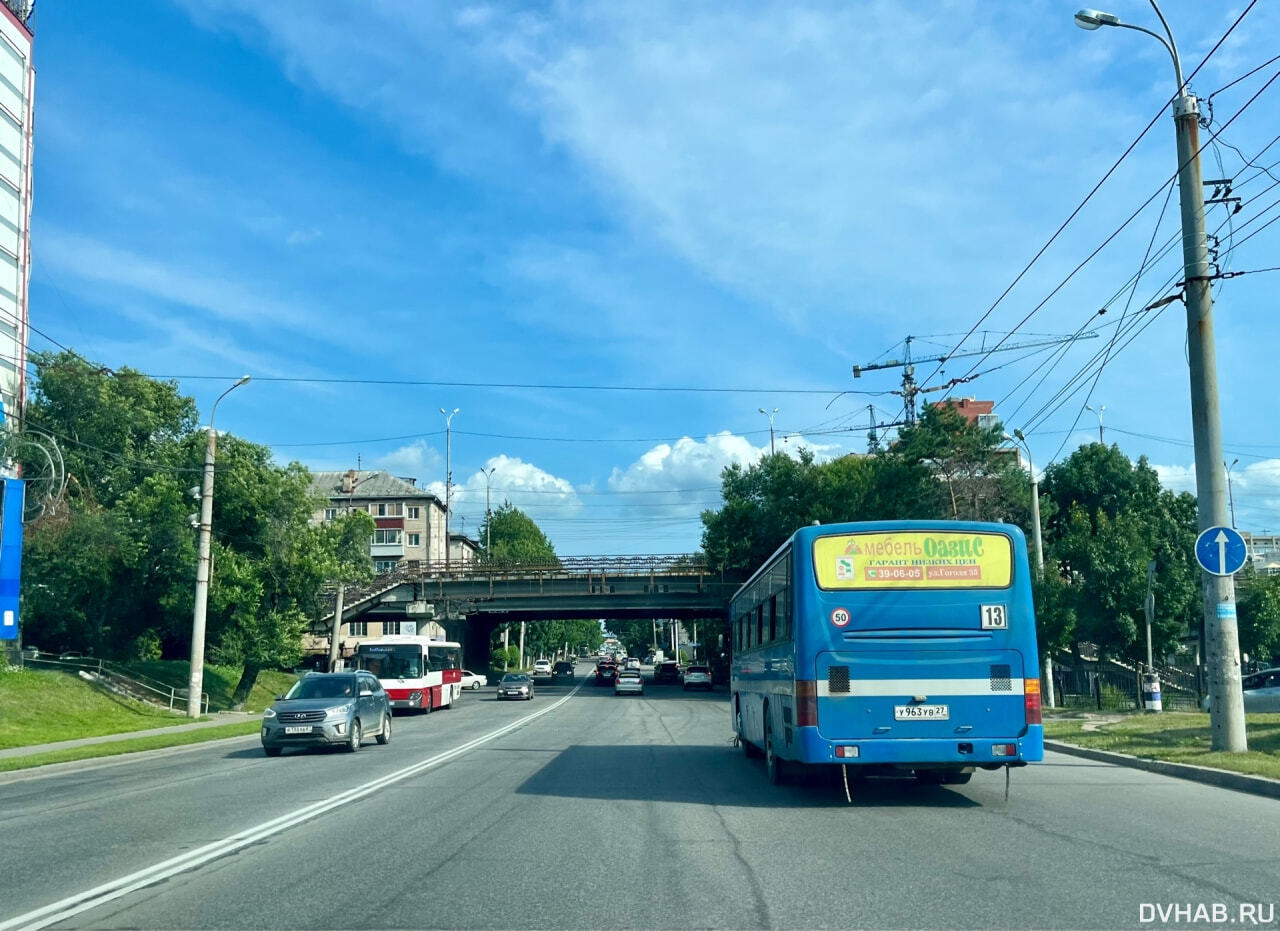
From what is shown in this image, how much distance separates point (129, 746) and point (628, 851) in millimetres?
17895

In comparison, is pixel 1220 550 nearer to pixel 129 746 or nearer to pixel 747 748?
pixel 747 748

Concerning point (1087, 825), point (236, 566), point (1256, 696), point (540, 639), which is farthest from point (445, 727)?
point (540, 639)

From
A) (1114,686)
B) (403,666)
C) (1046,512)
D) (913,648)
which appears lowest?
(1114,686)

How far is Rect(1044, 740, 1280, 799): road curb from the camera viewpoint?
12.8m

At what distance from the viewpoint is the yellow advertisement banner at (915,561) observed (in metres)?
12.3

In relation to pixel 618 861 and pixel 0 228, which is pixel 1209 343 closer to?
pixel 618 861

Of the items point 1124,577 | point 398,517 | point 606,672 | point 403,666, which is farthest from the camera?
point 398,517

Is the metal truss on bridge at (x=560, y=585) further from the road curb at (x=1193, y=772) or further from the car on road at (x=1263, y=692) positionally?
the road curb at (x=1193, y=772)

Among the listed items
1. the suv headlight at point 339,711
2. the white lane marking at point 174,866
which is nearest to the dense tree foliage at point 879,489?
the suv headlight at point 339,711

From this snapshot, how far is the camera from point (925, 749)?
1195cm

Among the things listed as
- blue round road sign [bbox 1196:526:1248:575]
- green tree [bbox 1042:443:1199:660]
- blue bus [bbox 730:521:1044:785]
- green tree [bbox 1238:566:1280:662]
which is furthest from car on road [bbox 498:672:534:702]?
blue bus [bbox 730:521:1044:785]

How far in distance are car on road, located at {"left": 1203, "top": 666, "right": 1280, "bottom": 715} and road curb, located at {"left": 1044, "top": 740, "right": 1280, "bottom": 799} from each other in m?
10.7

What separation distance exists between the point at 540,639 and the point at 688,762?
115524 mm

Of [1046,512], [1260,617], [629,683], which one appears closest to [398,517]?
[629,683]
